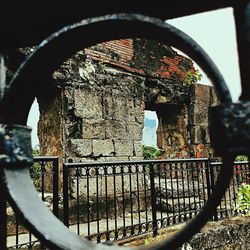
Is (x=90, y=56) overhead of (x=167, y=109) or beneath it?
overhead

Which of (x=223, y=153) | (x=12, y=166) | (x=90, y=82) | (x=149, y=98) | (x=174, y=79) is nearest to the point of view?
(x=223, y=153)

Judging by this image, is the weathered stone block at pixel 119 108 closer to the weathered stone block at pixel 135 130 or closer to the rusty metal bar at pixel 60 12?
the weathered stone block at pixel 135 130

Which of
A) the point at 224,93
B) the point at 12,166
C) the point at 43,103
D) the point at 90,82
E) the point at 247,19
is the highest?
the point at 90,82

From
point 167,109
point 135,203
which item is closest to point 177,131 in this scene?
point 167,109

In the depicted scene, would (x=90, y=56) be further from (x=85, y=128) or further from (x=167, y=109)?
(x=167, y=109)

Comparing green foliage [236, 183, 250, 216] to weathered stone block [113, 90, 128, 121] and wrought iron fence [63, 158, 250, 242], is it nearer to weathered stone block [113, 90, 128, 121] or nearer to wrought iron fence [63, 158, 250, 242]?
wrought iron fence [63, 158, 250, 242]

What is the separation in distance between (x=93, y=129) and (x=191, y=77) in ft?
11.6

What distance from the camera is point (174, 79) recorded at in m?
7.68

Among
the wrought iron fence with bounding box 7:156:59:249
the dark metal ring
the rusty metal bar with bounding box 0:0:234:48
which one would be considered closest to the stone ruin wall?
the wrought iron fence with bounding box 7:156:59:249

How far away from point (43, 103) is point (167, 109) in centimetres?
345

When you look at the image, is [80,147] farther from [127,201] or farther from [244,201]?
[244,201]

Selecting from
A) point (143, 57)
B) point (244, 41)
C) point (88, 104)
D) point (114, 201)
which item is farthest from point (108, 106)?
point (244, 41)

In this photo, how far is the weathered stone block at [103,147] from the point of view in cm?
573

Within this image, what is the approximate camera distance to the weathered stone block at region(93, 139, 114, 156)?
18.8 feet
